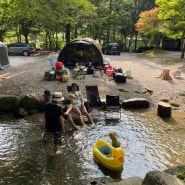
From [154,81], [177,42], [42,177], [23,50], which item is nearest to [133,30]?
[177,42]

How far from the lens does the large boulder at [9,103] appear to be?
9586 millimetres

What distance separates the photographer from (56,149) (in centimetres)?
640

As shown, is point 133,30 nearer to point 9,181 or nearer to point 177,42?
point 177,42

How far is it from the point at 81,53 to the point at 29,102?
986 cm

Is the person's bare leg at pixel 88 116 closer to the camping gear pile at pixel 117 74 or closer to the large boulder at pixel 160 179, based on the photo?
the large boulder at pixel 160 179

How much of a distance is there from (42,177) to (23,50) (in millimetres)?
27052

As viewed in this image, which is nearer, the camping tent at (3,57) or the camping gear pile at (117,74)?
the camping gear pile at (117,74)

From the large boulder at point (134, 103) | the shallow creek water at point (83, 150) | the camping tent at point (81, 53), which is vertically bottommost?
the shallow creek water at point (83, 150)

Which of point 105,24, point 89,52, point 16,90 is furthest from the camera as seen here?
point 105,24

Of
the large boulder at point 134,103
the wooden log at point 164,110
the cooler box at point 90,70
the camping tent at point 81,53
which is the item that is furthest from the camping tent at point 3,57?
the wooden log at point 164,110

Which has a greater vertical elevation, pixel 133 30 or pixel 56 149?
pixel 133 30

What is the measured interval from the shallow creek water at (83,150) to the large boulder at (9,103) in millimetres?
893

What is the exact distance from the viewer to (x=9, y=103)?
31.5 ft

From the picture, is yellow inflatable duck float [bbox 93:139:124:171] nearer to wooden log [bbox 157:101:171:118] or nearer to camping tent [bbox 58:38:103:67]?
wooden log [bbox 157:101:171:118]
